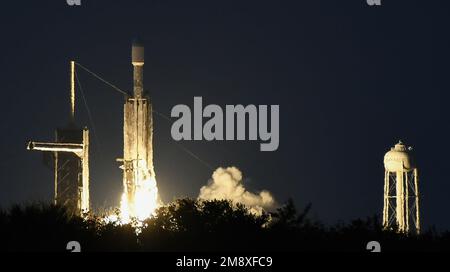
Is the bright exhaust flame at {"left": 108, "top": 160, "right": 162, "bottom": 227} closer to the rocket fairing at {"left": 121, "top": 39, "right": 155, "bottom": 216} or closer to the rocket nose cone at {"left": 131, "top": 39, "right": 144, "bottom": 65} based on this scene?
the rocket fairing at {"left": 121, "top": 39, "right": 155, "bottom": 216}

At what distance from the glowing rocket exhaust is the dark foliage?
37.8 meters

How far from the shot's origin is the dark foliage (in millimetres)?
108125

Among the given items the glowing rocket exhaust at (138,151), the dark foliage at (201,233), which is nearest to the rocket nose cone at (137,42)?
the glowing rocket exhaust at (138,151)

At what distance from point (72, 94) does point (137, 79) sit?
12.4 m

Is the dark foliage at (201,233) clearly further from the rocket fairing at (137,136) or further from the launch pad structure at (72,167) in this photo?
the launch pad structure at (72,167)

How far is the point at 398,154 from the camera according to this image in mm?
180500

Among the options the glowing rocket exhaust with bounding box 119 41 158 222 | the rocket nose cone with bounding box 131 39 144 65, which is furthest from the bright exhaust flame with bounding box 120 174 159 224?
the rocket nose cone with bounding box 131 39 144 65

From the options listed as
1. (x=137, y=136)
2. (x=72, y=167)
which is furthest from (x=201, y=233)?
(x=72, y=167)

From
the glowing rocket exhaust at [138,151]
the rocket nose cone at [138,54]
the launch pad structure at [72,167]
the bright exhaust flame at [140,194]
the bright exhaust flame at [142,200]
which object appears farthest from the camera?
the launch pad structure at [72,167]

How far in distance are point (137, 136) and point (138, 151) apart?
1.15 meters

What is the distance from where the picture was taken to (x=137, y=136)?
6363 inches

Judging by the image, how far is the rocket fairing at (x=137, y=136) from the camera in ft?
528
